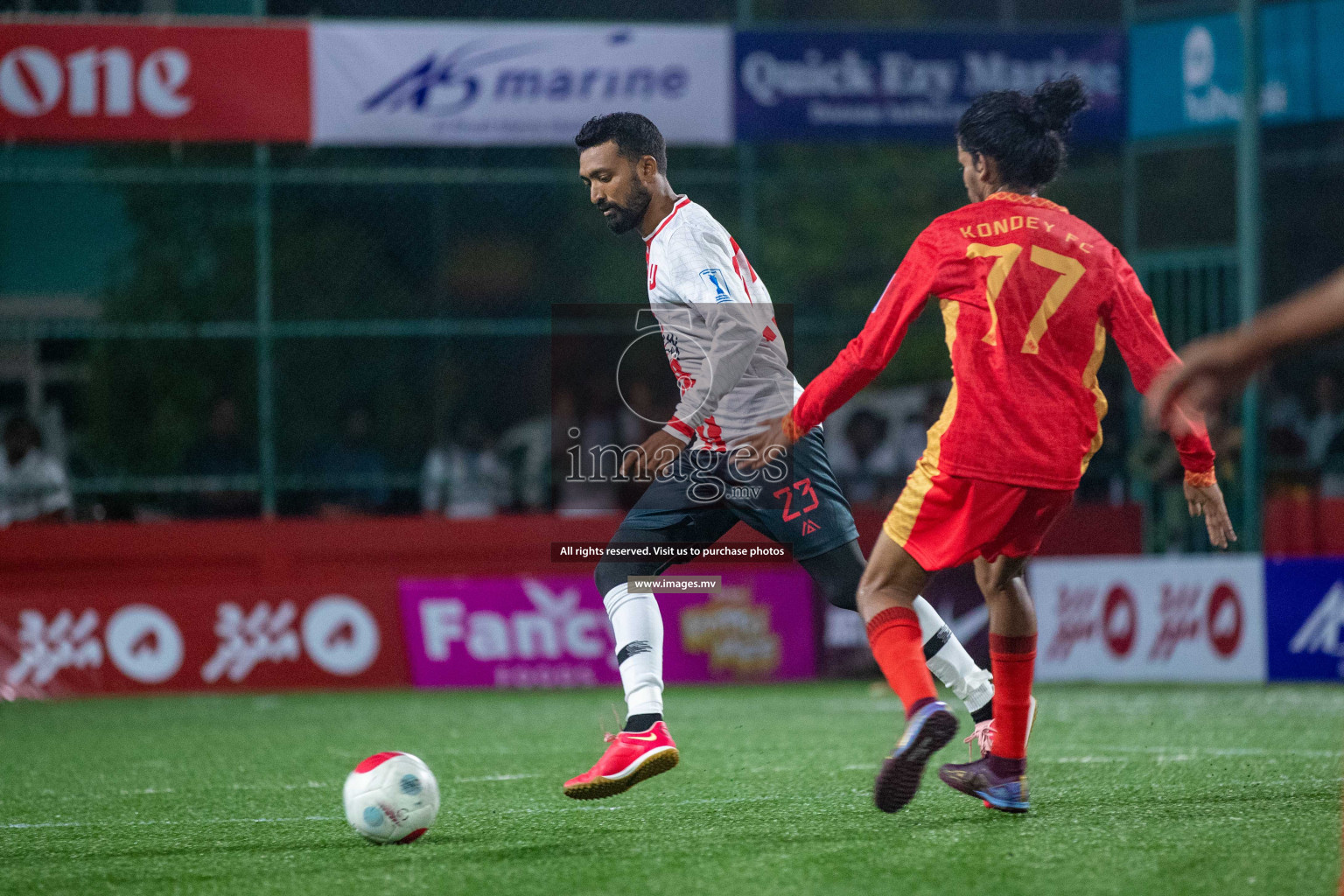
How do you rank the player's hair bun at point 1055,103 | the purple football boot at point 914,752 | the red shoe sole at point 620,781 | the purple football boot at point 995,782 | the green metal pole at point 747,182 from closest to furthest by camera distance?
1. the purple football boot at point 914,752
2. the player's hair bun at point 1055,103
3. the red shoe sole at point 620,781
4. the purple football boot at point 995,782
5. the green metal pole at point 747,182

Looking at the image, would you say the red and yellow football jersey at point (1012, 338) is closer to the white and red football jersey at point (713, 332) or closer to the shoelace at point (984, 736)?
the white and red football jersey at point (713, 332)

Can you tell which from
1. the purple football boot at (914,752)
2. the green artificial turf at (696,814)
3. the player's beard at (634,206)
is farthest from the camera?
the player's beard at (634,206)

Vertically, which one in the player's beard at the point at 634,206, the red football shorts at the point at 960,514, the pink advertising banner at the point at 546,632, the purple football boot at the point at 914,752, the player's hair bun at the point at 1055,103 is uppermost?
the player's hair bun at the point at 1055,103

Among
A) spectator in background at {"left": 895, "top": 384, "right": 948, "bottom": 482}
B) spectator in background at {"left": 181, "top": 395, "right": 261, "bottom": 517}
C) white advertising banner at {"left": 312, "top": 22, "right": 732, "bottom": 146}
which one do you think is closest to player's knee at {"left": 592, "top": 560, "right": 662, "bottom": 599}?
spectator in background at {"left": 895, "top": 384, "right": 948, "bottom": 482}

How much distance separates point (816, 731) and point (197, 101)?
28.2ft

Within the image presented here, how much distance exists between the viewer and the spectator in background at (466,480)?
49.4 feet

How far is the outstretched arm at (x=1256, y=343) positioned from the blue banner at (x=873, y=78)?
40.4 feet

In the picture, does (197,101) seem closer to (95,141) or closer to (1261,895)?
(95,141)

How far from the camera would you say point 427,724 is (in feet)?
32.6

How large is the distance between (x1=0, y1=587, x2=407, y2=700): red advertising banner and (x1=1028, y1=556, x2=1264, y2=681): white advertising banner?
16.9 feet

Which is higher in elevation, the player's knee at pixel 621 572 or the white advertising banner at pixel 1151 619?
the player's knee at pixel 621 572

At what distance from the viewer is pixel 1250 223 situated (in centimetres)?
1434

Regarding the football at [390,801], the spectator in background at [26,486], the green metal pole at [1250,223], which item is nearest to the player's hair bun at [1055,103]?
the football at [390,801]

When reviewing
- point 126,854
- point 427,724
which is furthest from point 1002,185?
point 427,724
